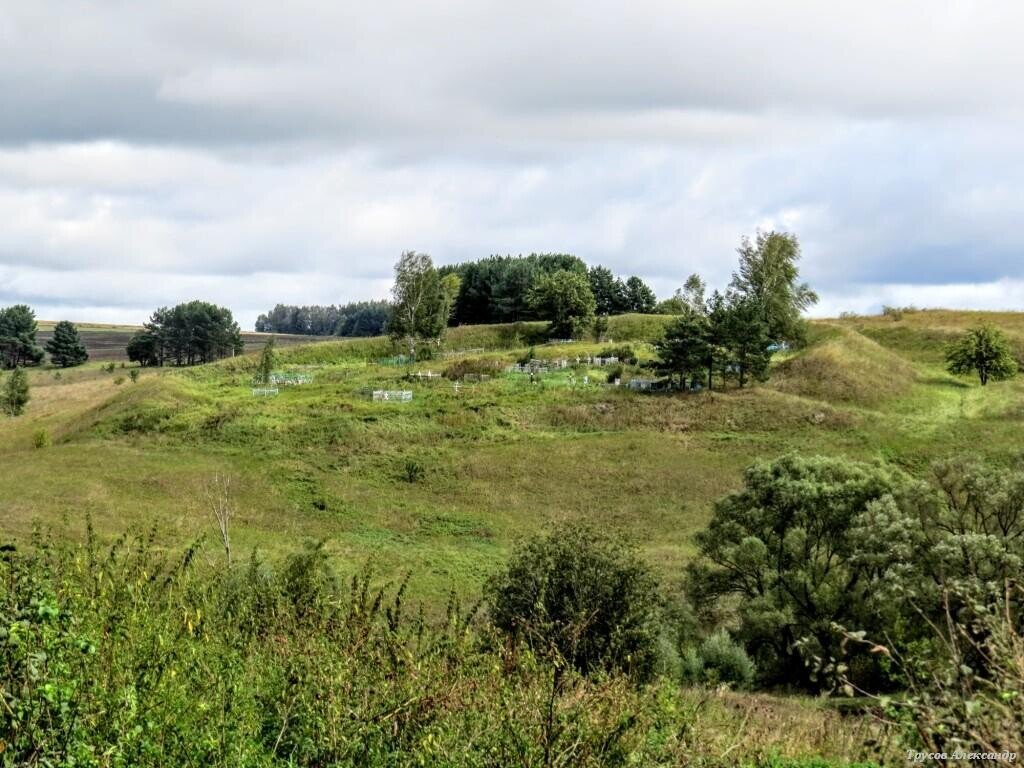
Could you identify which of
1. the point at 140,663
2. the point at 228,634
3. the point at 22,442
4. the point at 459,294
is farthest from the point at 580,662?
the point at 459,294

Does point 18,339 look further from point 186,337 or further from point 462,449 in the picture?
point 462,449

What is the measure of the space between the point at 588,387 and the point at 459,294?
66.0 m

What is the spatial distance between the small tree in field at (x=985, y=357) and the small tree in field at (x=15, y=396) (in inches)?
3345

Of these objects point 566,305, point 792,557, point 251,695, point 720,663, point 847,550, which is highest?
point 566,305

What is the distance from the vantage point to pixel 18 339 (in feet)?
499

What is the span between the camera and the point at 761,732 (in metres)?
12.4

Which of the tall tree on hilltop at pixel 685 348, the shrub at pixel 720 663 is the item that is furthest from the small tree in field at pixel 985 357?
the shrub at pixel 720 663

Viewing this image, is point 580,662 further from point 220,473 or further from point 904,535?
point 220,473

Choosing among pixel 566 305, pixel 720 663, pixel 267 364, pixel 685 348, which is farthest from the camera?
pixel 566 305

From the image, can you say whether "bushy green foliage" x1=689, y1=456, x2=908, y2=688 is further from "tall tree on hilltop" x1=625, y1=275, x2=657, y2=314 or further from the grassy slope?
"tall tree on hilltop" x1=625, y1=275, x2=657, y2=314

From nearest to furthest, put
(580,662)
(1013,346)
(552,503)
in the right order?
1. (580,662)
2. (552,503)
3. (1013,346)

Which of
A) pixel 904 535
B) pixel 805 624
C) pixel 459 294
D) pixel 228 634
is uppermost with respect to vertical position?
pixel 459 294

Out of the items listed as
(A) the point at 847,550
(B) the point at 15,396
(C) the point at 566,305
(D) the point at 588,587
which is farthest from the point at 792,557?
(B) the point at 15,396

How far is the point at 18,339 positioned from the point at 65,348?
7283 mm
